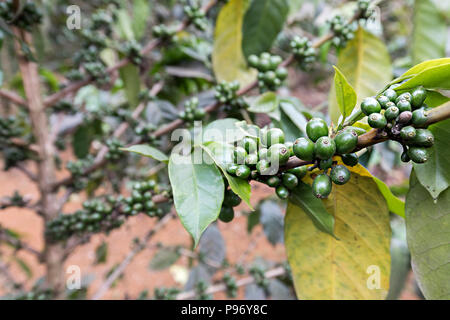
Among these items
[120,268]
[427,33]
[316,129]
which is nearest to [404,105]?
[316,129]

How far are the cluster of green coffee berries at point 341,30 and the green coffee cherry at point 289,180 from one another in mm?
568

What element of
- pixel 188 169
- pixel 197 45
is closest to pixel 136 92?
pixel 197 45

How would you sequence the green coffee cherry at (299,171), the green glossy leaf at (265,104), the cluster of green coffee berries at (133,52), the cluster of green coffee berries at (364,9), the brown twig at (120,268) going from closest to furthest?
the green coffee cherry at (299,171)
the green glossy leaf at (265,104)
the cluster of green coffee berries at (364,9)
the cluster of green coffee berries at (133,52)
the brown twig at (120,268)

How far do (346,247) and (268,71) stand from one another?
488 mm

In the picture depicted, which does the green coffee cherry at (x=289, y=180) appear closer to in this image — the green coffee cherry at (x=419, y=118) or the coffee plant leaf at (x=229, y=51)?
the green coffee cherry at (x=419, y=118)

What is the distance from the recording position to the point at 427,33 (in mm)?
962

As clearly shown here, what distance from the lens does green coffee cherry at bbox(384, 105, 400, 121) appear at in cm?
44

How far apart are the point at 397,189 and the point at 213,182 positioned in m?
0.89

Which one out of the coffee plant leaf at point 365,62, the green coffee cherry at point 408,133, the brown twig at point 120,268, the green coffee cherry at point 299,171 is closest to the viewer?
the green coffee cherry at point 408,133

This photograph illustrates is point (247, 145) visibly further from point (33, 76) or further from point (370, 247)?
point (33, 76)

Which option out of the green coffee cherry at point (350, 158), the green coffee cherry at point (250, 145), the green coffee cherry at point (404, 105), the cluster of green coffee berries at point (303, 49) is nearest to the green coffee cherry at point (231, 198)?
the green coffee cherry at point (250, 145)

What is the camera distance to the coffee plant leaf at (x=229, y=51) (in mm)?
985

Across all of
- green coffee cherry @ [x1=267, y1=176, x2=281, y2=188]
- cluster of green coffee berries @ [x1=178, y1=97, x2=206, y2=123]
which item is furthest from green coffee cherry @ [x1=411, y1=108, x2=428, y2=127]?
cluster of green coffee berries @ [x1=178, y1=97, x2=206, y2=123]
